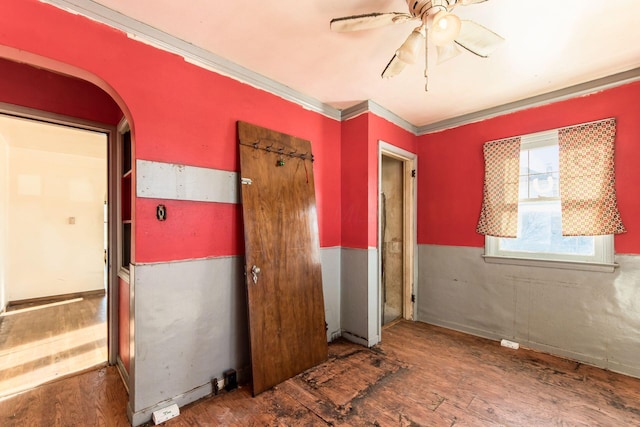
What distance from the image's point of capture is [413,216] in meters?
3.68

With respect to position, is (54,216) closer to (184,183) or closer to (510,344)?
(184,183)

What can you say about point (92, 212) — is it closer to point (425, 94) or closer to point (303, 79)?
point (303, 79)

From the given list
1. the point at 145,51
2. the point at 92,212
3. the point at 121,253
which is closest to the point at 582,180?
the point at 145,51

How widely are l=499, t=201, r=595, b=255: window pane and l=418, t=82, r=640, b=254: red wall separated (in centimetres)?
25

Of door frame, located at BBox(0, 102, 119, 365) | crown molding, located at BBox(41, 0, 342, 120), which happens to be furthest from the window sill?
door frame, located at BBox(0, 102, 119, 365)

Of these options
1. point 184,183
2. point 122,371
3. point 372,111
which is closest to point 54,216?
point 122,371

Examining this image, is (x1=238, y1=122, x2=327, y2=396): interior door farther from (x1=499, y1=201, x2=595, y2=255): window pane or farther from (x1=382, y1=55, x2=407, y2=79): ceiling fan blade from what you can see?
(x1=499, y1=201, x2=595, y2=255): window pane

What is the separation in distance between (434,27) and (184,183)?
1.80 meters

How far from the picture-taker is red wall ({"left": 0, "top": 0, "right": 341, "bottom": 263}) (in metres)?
1.49

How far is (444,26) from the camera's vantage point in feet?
4.33

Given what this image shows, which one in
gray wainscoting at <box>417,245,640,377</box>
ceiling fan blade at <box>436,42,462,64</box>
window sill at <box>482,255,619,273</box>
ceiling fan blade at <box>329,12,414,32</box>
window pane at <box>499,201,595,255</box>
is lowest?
gray wainscoting at <box>417,245,640,377</box>

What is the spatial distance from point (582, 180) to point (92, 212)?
7261mm

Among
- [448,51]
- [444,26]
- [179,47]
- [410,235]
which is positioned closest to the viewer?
Answer: [444,26]

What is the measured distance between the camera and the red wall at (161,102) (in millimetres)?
1491
